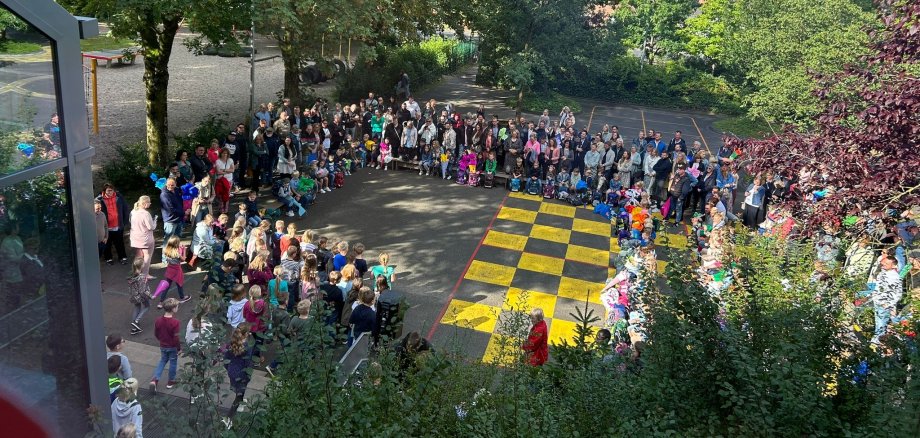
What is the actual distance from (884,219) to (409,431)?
21.3 ft

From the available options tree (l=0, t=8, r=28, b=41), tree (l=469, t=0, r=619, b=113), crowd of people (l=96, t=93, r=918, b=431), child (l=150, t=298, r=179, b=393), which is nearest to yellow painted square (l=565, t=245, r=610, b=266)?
crowd of people (l=96, t=93, r=918, b=431)

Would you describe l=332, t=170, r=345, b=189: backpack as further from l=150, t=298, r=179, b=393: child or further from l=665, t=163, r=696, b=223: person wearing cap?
l=150, t=298, r=179, b=393: child

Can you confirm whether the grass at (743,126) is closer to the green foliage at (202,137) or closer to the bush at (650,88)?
the bush at (650,88)

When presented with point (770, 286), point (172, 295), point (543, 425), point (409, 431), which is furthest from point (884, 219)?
point (172, 295)

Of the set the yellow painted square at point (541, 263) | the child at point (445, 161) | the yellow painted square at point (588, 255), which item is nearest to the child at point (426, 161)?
the child at point (445, 161)

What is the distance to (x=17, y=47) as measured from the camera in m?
5.73

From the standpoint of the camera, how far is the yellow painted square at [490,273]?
14.1 meters

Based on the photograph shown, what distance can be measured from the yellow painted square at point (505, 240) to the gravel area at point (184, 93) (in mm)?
10165

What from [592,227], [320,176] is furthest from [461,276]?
[320,176]

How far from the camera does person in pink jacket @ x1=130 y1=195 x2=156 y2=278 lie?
1181 cm

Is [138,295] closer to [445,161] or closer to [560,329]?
[560,329]

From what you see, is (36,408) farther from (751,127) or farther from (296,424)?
(751,127)

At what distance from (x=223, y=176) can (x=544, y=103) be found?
20.8 meters

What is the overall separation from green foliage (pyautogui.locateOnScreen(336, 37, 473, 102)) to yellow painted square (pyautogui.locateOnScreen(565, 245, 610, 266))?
8.05 metres
